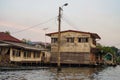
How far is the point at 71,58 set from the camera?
189 ft

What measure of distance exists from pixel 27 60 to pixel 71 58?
982 centimetres

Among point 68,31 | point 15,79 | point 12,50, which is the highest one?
point 68,31

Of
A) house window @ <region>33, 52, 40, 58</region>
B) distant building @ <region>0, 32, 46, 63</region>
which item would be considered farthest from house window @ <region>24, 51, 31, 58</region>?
house window @ <region>33, 52, 40, 58</region>

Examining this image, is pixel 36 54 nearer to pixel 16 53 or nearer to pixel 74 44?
pixel 74 44

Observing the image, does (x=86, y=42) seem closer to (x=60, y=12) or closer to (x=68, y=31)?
(x=68, y=31)

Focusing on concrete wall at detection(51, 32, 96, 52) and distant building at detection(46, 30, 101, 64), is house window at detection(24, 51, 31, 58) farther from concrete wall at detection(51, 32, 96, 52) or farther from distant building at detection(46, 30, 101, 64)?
concrete wall at detection(51, 32, 96, 52)

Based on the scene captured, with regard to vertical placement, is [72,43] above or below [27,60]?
above

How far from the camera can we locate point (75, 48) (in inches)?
2275

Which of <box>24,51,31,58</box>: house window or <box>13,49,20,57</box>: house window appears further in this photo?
<box>24,51,31,58</box>: house window

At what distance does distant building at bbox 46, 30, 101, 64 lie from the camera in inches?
2242

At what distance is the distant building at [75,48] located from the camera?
56938mm

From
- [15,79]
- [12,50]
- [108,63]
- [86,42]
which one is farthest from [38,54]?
[15,79]

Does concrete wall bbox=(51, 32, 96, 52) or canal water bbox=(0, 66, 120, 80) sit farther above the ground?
concrete wall bbox=(51, 32, 96, 52)

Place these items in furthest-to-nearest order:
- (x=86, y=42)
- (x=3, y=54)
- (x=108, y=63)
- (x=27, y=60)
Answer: (x=108, y=63)
(x=86, y=42)
(x=27, y=60)
(x=3, y=54)
